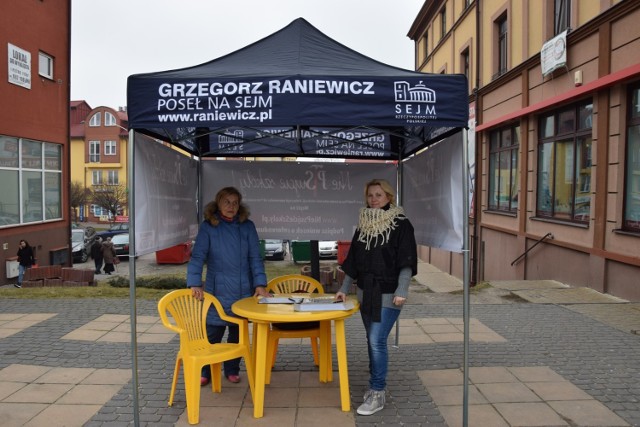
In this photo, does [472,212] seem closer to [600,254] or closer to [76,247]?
[600,254]

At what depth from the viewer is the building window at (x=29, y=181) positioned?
1535 centimetres

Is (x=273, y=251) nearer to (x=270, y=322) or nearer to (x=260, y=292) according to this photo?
(x=260, y=292)

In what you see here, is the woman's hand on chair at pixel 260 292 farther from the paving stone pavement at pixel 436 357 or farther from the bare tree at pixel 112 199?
the bare tree at pixel 112 199

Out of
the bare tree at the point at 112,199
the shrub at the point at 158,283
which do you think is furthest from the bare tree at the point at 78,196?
the shrub at the point at 158,283

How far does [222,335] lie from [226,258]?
0.69 m

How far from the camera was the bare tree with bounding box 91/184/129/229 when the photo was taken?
43.9m

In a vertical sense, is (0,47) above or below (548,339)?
above

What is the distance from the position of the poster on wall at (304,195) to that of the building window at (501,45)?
10.7 meters

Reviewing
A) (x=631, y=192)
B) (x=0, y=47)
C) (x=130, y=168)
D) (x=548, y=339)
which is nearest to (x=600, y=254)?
(x=631, y=192)

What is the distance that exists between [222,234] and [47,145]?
1521 cm

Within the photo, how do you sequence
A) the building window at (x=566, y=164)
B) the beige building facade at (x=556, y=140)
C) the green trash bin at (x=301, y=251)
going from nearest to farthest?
the beige building facade at (x=556, y=140)
the building window at (x=566, y=164)
the green trash bin at (x=301, y=251)

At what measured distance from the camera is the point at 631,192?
861 cm

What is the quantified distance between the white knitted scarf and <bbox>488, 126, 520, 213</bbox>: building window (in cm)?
1079

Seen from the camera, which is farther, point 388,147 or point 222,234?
point 388,147
